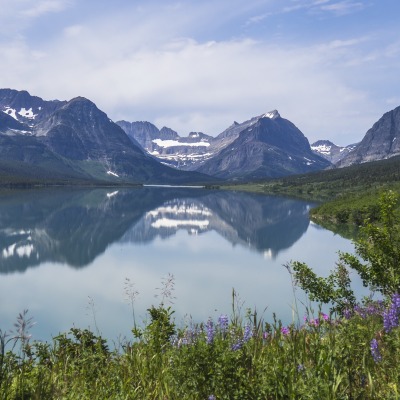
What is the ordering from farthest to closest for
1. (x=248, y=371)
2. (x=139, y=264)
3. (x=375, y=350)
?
(x=139, y=264)
(x=248, y=371)
(x=375, y=350)

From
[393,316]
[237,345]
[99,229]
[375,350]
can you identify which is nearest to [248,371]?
[237,345]

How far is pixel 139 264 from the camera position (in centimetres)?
6531

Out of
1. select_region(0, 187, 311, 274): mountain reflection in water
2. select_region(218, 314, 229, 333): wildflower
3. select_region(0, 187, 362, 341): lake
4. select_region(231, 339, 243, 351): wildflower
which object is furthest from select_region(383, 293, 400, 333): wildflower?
select_region(0, 187, 311, 274): mountain reflection in water

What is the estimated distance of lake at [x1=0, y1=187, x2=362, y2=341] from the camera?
126 feet

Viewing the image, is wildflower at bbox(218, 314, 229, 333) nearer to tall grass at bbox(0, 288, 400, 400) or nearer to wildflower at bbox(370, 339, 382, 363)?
tall grass at bbox(0, 288, 400, 400)

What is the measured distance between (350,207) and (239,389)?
113 meters

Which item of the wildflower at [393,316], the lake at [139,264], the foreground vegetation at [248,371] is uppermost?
the wildflower at [393,316]

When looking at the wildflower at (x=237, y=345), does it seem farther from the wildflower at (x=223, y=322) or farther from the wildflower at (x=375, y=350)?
the wildflower at (x=375, y=350)

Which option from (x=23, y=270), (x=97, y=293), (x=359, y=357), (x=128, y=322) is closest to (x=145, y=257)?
(x=23, y=270)

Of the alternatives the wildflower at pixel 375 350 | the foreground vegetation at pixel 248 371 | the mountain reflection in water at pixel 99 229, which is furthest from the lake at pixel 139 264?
the wildflower at pixel 375 350

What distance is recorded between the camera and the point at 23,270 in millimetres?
61688

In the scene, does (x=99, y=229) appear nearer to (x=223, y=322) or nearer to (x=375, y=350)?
(x=223, y=322)

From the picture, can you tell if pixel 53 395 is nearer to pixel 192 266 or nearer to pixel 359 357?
pixel 359 357

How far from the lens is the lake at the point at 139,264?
3828cm
